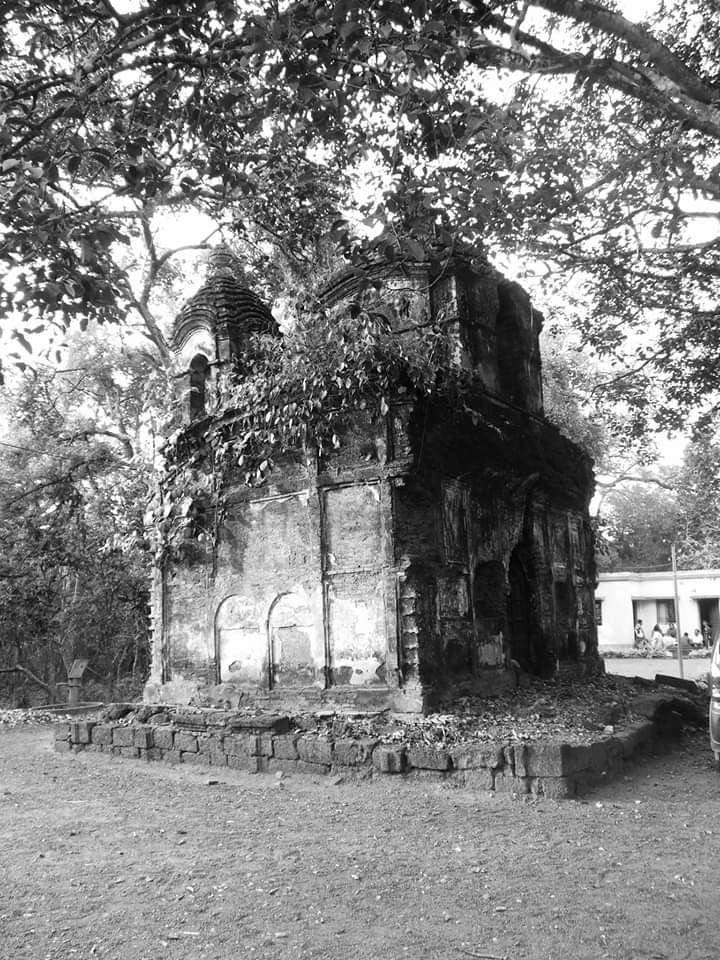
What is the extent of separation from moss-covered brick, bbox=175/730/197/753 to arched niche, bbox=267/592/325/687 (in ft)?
4.32

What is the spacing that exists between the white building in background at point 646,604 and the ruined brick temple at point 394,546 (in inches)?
861

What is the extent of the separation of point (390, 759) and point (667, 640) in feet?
79.4

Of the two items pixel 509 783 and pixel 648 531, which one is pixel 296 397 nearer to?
pixel 509 783

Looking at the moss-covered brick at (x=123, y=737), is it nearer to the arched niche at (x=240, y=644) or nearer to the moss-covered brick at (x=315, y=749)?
the arched niche at (x=240, y=644)

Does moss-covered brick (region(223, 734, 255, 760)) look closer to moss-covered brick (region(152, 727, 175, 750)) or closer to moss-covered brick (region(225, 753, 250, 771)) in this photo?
moss-covered brick (region(225, 753, 250, 771))

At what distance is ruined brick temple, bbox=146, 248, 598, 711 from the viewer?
9.39 metres

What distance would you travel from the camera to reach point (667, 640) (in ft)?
96.2

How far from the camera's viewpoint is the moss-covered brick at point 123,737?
9898 mm

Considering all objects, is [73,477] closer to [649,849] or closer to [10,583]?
[10,583]

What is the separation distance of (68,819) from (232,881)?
2571 millimetres

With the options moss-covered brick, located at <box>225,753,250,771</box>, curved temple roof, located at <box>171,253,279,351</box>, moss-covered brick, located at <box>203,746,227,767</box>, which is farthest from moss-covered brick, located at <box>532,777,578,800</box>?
curved temple roof, located at <box>171,253,279,351</box>

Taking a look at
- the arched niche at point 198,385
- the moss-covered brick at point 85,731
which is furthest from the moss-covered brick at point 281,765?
the arched niche at point 198,385

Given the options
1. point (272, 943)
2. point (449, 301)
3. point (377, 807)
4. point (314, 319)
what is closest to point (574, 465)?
point (449, 301)

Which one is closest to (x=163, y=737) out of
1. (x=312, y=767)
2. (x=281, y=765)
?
(x=281, y=765)
